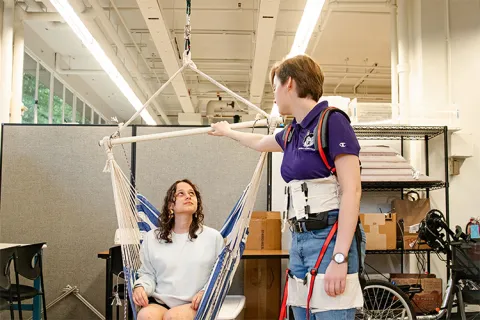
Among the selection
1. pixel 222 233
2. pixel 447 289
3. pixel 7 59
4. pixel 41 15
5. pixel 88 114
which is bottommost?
pixel 447 289

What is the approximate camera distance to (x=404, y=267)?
4418 millimetres

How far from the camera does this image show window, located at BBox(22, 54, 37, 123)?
7250mm

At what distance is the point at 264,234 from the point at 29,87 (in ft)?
16.1

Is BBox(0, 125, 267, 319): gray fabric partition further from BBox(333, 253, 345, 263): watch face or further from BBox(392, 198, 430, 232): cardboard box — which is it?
BBox(333, 253, 345, 263): watch face

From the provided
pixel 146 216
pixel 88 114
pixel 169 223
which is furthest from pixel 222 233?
pixel 88 114

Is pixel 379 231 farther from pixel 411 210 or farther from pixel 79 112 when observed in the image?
pixel 79 112

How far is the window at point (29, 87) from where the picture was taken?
7.25 meters

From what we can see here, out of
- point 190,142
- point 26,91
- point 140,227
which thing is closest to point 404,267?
point 190,142

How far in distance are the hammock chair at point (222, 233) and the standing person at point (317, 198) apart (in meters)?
0.87

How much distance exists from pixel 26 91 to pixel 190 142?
3.93m

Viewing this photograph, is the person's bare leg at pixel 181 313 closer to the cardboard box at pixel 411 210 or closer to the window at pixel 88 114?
the cardboard box at pixel 411 210

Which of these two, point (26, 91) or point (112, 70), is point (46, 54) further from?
point (112, 70)

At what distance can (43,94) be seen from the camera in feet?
26.2

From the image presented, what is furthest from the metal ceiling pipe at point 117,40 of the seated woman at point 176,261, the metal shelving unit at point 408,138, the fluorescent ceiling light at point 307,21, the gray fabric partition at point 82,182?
the seated woman at point 176,261
